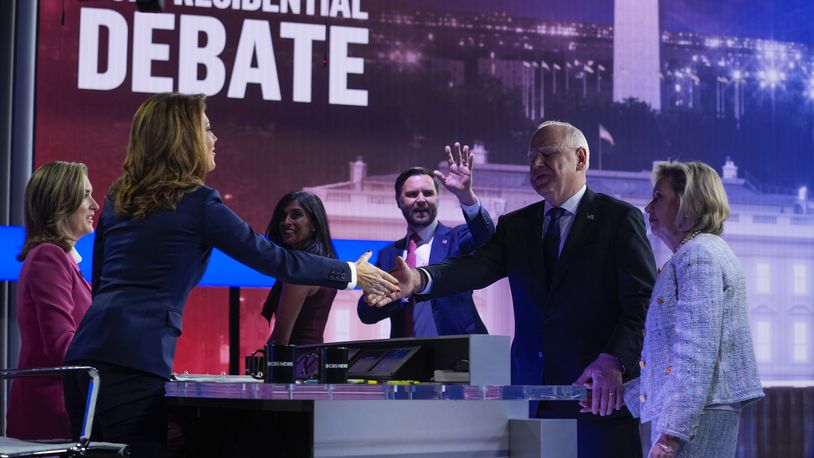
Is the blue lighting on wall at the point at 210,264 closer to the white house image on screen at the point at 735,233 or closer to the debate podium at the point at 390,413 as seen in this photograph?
the white house image on screen at the point at 735,233

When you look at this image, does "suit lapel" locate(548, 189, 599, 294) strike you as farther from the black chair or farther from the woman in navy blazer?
the black chair

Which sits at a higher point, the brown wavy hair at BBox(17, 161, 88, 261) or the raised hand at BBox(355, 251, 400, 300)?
the brown wavy hair at BBox(17, 161, 88, 261)

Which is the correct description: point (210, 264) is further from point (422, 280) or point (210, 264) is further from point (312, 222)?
point (422, 280)

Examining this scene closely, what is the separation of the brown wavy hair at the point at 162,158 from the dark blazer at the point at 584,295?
109cm

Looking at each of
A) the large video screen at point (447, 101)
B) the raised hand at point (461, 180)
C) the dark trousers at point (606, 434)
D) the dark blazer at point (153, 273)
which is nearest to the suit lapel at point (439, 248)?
the raised hand at point (461, 180)

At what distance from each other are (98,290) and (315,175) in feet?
12.7

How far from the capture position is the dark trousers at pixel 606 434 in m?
2.75

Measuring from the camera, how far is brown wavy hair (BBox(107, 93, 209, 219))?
2426 millimetres

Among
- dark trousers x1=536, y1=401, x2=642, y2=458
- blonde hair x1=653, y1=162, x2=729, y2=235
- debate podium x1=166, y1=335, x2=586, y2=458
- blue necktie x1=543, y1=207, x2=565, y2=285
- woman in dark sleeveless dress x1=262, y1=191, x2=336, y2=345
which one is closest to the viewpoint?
debate podium x1=166, y1=335, x2=586, y2=458

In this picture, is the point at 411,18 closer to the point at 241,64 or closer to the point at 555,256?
the point at 241,64

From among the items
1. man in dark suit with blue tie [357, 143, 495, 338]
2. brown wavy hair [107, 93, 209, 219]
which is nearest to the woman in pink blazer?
brown wavy hair [107, 93, 209, 219]

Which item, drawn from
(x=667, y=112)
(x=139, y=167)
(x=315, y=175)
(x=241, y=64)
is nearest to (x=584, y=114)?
(x=667, y=112)

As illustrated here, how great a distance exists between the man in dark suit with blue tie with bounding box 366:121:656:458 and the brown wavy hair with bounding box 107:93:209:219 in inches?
30.3

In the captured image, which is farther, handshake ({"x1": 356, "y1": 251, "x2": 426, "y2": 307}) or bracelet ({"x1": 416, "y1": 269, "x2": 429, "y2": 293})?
bracelet ({"x1": 416, "y1": 269, "x2": 429, "y2": 293})
